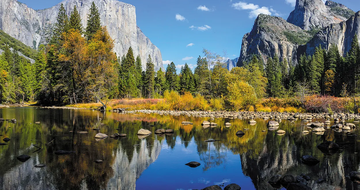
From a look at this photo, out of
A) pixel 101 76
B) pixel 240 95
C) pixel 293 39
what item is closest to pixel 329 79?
A: pixel 240 95

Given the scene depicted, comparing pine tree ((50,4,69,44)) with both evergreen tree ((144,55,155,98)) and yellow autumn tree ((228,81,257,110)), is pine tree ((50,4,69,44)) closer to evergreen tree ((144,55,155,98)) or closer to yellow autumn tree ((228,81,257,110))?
evergreen tree ((144,55,155,98))

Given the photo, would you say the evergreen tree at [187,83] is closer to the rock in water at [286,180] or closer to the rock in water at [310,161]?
the rock in water at [310,161]

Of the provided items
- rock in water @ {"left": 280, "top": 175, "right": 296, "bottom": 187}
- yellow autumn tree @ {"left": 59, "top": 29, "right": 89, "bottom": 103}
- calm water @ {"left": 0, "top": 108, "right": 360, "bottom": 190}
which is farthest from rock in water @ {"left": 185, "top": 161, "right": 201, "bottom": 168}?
yellow autumn tree @ {"left": 59, "top": 29, "right": 89, "bottom": 103}

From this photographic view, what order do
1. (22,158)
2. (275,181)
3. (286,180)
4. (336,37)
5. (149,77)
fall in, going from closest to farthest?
(286,180), (275,181), (22,158), (149,77), (336,37)

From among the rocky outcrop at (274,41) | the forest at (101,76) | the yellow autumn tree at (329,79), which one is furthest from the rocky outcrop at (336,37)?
the yellow autumn tree at (329,79)

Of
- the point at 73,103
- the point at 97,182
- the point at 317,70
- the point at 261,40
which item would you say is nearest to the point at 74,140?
the point at 97,182

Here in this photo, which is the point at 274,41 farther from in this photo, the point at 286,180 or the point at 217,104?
the point at 286,180

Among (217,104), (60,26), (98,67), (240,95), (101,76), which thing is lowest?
(217,104)
